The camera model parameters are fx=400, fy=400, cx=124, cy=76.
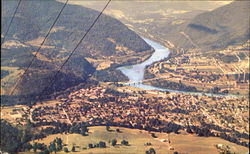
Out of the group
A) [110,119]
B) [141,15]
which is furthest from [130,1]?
[110,119]

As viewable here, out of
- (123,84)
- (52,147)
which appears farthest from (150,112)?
(123,84)

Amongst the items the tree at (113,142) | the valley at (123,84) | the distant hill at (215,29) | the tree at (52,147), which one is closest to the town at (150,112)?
the valley at (123,84)

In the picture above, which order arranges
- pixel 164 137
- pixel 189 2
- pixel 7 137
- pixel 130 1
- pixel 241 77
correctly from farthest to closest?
pixel 189 2, pixel 130 1, pixel 241 77, pixel 7 137, pixel 164 137

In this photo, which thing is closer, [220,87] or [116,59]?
[220,87]

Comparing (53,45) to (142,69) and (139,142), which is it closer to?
(142,69)

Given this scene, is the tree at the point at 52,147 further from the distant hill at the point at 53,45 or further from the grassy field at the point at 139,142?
the distant hill at the point at 53,45

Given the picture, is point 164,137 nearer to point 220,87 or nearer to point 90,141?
point 90,141
